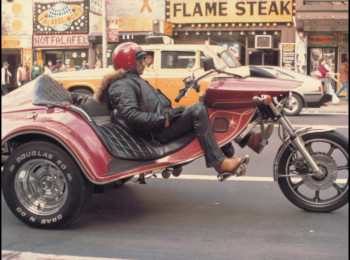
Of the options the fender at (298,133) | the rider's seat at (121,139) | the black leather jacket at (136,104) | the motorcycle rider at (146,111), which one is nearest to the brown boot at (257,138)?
the motorcycle rider at (146,111)

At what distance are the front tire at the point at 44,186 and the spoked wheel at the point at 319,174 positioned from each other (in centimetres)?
159

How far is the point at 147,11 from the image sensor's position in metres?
26.6

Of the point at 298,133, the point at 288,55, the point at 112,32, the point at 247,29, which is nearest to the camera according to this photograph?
the point at 298,133

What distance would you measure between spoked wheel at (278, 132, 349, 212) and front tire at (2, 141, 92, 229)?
159cm

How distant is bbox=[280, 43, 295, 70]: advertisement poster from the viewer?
25797mm

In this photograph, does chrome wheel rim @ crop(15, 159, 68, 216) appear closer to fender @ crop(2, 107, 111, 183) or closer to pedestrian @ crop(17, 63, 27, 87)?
fender @ crop(2, 107, 111, 183)

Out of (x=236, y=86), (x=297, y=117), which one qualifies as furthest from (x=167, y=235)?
(x=297, y=117)

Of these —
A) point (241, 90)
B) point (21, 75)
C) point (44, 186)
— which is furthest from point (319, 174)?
point (21, 75)

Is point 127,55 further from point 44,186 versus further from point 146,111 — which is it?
point 44,186

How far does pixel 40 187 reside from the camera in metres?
4.58

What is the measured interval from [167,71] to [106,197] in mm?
8061

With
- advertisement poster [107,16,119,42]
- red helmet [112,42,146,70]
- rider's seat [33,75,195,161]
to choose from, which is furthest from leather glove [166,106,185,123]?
advertisement poster [107,16,119,42]

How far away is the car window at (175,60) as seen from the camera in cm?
1347

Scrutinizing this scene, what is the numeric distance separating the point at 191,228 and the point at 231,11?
23285 mm
